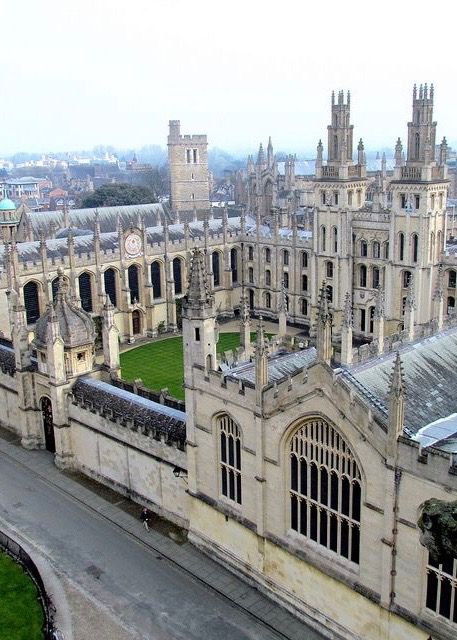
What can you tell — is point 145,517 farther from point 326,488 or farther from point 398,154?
point 398,154

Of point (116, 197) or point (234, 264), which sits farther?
point (116, 197)

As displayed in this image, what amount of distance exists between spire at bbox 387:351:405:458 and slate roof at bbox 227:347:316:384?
614cm

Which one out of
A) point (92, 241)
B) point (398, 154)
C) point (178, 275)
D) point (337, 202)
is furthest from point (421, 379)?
point (178, 275)

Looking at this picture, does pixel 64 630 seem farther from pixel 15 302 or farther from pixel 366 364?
pixel 15 302

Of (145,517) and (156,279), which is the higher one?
(156,279)

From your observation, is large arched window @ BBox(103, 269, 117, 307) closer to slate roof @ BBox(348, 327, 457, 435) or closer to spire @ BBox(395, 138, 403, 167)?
spire @ BBox(395, 138, 403, 167)

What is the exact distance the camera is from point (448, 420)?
803 inches

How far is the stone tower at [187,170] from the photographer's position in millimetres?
98062

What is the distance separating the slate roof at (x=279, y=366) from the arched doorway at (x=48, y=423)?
13.2m

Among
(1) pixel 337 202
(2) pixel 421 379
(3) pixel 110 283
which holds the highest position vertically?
(1) pixel 337 202

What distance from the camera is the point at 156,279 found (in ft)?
194

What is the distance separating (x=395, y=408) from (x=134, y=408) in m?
14.5

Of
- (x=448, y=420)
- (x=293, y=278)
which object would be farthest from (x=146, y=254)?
(x=448, y=420)

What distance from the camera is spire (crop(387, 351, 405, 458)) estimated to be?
57.9 ft
